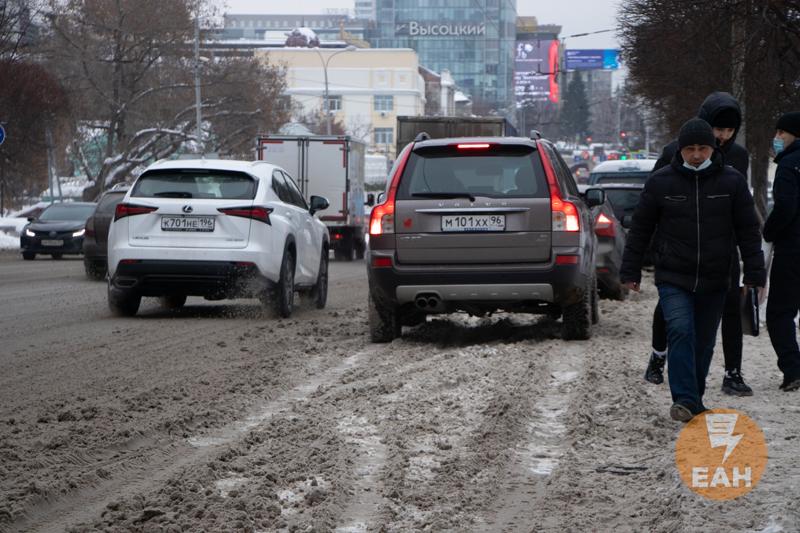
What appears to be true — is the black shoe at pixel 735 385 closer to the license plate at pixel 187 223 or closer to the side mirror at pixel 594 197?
the side mirror at pixel 594 197

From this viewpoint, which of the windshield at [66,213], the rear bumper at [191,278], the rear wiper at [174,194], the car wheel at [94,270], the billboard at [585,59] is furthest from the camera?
the billboard at [585,59]

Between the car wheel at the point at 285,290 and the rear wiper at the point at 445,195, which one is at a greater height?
the rear wiper at the point at 445,195

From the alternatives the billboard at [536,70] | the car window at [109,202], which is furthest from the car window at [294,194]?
the billboard at [536,70]

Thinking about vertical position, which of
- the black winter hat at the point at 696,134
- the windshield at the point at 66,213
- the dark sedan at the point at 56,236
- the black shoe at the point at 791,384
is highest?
the black winter hat at the point at 696,134

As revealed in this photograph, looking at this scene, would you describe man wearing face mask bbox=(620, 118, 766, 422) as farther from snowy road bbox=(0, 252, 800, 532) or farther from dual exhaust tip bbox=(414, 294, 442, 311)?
dual exhaust tip bbox=(414, 294, 442, 311)

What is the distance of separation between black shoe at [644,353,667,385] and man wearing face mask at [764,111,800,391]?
2.39 ft

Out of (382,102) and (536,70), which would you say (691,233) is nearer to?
(382,102)

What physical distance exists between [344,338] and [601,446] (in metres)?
5.31

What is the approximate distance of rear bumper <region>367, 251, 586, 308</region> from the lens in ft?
34.3

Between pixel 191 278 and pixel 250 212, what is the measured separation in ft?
A: 2.89

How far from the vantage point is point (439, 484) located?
579 centimetres

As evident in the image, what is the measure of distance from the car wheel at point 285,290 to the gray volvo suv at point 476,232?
114 inches

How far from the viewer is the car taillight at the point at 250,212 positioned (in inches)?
518

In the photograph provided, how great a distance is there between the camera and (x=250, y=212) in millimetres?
13219
